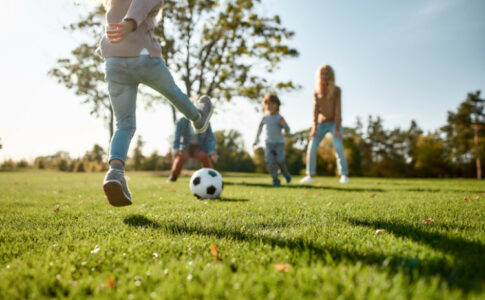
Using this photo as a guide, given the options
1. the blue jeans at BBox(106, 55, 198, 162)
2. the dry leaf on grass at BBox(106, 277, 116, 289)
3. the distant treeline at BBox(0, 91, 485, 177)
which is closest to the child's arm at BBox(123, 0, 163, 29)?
the blue jeans at BBox(106, 55, 198, 162)

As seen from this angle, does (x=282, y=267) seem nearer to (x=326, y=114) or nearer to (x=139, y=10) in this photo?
(x=139, y=10)

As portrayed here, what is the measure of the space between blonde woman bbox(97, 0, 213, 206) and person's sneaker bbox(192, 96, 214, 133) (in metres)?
0.42

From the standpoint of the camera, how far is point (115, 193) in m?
3.01

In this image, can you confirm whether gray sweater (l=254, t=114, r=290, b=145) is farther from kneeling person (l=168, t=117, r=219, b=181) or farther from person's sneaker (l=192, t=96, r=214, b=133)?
person's sneaker (l=192, t=96, r=214, b=133)

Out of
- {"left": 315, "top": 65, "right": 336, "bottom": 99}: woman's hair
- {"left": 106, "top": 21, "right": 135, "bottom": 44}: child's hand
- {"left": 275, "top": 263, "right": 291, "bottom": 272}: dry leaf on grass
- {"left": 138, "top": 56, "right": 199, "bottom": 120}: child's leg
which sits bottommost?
{"left": 275, "top": 263, "right": 291, "bottom": 272}: dry leaf on grass

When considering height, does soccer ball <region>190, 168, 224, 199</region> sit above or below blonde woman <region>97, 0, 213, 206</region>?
below

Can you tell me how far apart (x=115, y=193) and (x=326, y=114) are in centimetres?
653

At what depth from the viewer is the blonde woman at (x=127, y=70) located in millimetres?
2883

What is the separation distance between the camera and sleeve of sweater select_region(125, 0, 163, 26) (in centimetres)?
279

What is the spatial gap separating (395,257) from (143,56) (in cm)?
273

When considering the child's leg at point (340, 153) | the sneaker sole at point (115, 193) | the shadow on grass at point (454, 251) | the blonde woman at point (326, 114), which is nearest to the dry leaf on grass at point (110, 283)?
the shadow on grass at point (454, 251)

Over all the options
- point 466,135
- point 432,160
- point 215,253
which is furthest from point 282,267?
point 432,160

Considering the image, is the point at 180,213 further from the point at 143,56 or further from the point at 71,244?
the point at 143,56

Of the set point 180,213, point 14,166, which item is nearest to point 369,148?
point 14,166
